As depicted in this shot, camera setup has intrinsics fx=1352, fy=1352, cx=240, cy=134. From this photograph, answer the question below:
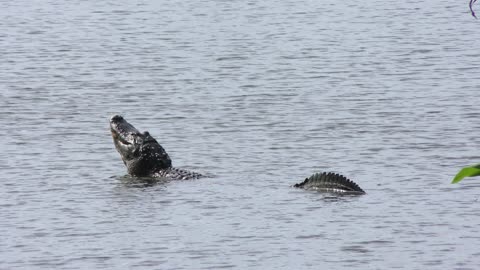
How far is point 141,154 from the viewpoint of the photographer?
62.2ft

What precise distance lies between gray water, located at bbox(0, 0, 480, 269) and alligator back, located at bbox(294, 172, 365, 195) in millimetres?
207

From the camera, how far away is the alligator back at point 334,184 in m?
16.8

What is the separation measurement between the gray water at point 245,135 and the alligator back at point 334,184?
207mm

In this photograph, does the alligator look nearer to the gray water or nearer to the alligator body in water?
the alligator body in water

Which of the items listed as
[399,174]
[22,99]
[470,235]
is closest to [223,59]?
[22,99]

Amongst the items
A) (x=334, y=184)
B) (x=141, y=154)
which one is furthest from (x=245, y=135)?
(x=334, y=184)

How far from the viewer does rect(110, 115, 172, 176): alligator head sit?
18875 millimetres

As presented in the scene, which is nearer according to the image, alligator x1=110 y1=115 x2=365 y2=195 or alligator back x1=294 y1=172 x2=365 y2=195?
alligator back x1=294 y1=172 x2=365 y2=195

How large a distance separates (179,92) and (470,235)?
12.8 meters

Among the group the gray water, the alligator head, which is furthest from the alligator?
the gray water

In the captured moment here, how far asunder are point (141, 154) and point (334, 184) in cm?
333

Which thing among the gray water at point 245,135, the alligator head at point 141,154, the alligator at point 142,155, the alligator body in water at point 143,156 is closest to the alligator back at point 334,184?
the gray water at point 245,135

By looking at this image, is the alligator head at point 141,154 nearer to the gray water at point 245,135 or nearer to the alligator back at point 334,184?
the gray water at point 245,135

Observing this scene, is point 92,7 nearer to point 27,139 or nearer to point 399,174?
point 27,139
